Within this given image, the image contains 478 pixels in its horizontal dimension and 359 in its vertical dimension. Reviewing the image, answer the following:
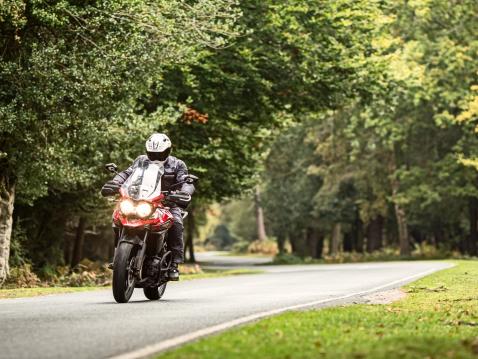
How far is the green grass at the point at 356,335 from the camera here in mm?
6770

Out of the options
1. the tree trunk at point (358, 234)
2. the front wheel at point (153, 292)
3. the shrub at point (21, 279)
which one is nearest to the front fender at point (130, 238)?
the front wheel at point (153, 292)

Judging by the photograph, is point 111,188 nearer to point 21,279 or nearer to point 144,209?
point 144,209

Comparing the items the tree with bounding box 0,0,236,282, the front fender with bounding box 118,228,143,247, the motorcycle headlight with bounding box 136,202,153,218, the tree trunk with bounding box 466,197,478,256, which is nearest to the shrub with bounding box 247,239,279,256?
the tree trunk with bounding box 466,197,478,256

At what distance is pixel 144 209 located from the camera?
→ 437 inches

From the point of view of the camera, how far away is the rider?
11.7 meters

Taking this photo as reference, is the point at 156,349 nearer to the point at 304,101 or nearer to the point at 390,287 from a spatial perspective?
the point at 390,287

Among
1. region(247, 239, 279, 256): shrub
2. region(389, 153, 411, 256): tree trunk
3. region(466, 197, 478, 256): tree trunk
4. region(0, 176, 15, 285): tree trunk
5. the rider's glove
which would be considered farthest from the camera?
region(247, 239, 279, 256): shrub

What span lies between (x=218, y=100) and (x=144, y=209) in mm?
15370

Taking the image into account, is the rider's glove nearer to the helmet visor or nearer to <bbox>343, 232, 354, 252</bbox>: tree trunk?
the helmet visor

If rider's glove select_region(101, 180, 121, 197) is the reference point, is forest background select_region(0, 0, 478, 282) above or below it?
above

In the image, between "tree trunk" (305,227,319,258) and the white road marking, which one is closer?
the white road marking

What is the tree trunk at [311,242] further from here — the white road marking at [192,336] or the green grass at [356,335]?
the white road marking at [192,336]

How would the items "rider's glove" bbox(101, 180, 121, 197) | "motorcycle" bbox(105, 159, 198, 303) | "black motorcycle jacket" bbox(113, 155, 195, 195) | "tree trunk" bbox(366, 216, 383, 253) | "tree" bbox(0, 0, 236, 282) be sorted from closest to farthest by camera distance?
"motorcycle" bbox(105, 159, 198, 303), "rider's glove" bbox(101, 180, 121, 197), "black motorcycle jacket" bbox(113, 155, 195, 195), "tree" bbox(0, 0, 236, 282), "tree trunk" bbox(366, 216, 383, 253)

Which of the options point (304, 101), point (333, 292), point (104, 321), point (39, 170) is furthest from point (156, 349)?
point (304, 101)
